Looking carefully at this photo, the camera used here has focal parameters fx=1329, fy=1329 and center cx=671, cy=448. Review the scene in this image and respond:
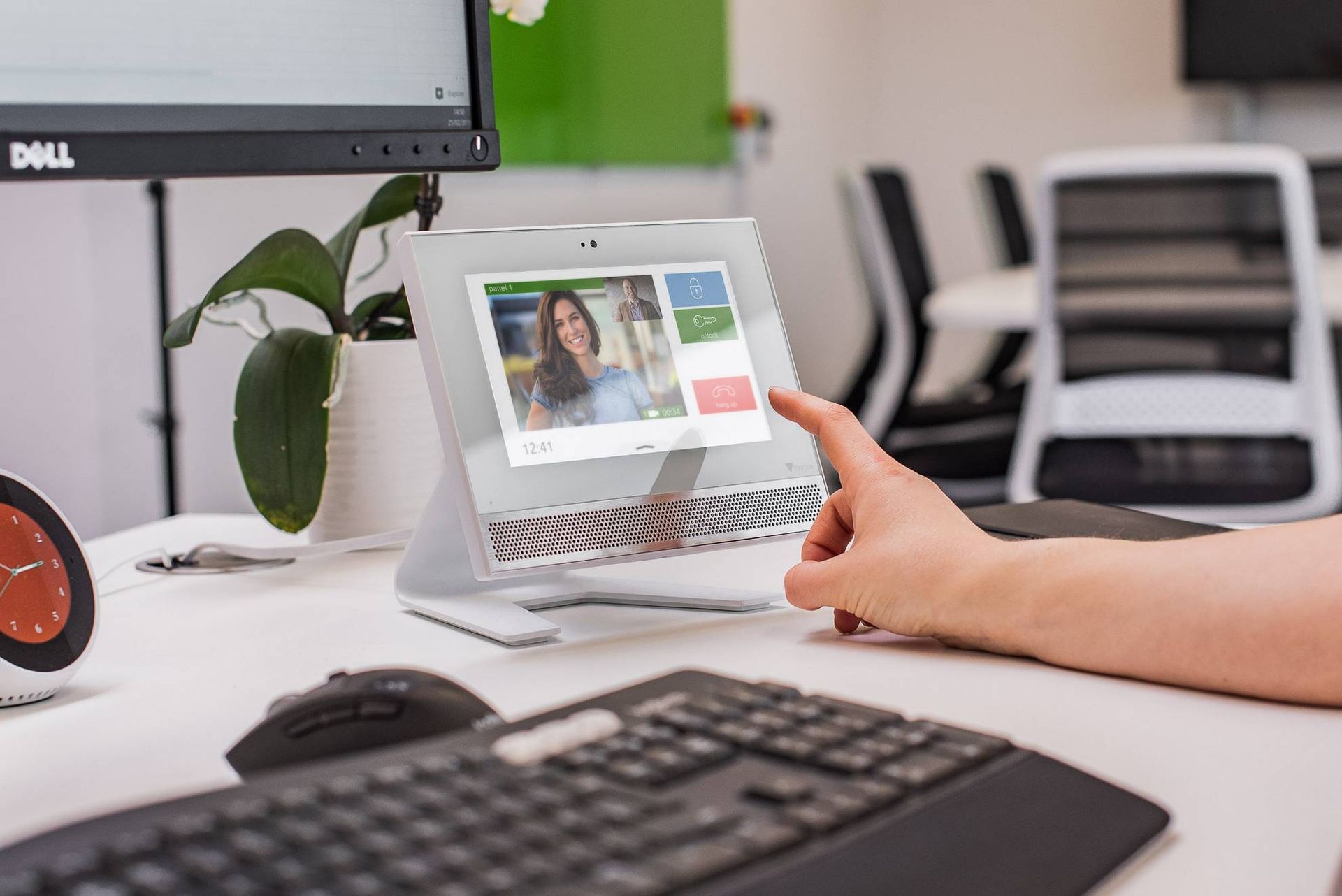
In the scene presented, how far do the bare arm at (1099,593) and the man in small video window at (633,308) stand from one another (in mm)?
152

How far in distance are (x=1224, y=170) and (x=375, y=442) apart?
155 centimetres

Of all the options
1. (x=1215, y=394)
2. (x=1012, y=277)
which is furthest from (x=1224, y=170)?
(x=1012, y=277)

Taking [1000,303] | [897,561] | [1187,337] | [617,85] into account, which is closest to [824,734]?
[897,561]

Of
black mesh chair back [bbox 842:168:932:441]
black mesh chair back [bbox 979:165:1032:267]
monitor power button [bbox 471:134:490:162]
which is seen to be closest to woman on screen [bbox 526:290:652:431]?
monitor power button [bbox 471:134:490:162]

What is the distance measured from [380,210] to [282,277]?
14 centimetres

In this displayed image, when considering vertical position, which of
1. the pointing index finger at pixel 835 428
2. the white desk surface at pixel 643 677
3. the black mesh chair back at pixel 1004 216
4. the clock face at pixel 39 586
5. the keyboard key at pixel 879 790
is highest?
the black mesh chair back at pixel 1004 216

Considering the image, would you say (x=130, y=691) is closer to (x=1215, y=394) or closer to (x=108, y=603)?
(x=108, y=603)

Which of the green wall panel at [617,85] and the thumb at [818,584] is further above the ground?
the green wall panel at [617,85]

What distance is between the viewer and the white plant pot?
958 mm

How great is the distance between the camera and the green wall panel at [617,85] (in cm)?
307

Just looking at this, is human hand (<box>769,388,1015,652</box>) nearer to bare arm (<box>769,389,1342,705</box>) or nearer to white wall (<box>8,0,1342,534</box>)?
bare arm (<box>769,389,1342,705</box>)

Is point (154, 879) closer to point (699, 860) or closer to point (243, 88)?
point (699, 860)

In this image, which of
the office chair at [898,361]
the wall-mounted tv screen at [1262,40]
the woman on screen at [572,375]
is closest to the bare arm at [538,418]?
the woman on screen at [572,375]

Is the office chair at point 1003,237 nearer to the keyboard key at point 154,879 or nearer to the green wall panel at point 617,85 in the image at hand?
the green wall panel at point 617,85
